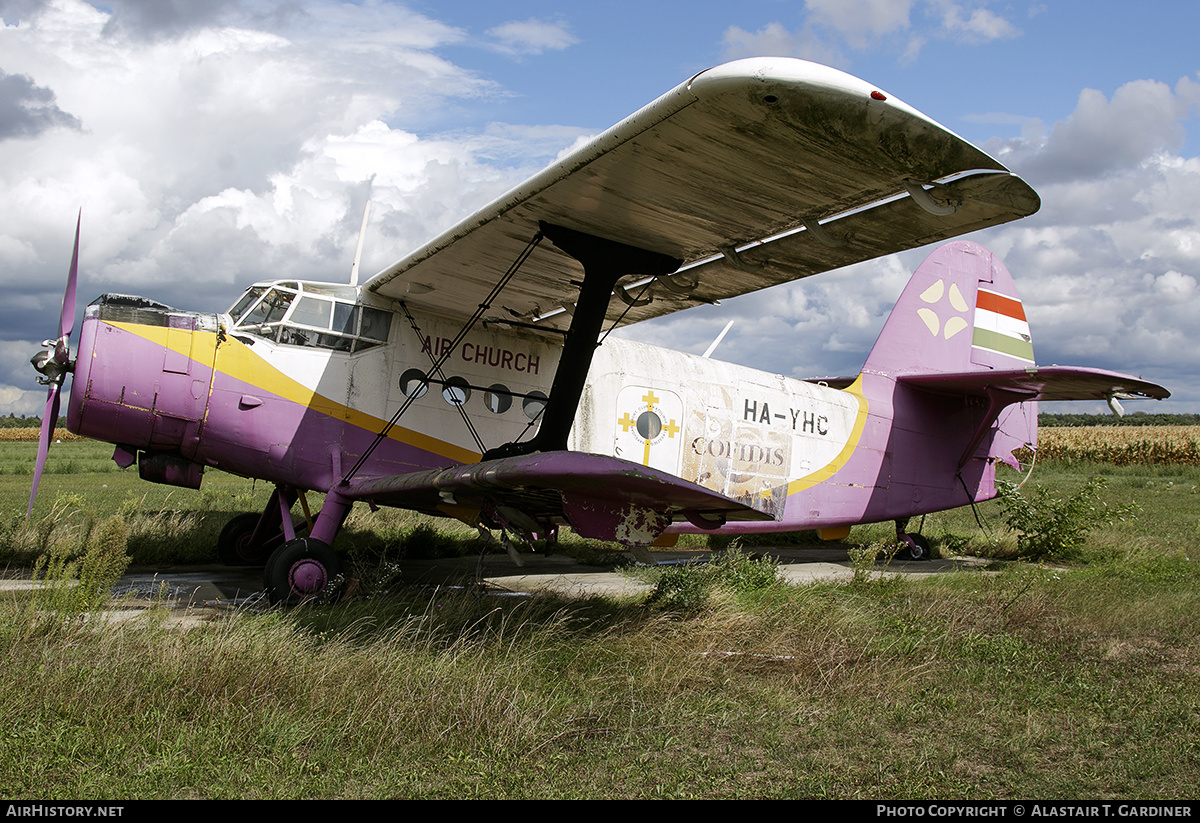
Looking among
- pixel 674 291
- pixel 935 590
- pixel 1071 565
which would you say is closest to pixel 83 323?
pixel 674 291

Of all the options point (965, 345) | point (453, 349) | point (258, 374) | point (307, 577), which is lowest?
point (307, 577)

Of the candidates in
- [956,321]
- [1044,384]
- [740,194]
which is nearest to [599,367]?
[740,194]

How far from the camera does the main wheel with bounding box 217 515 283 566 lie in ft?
30.4

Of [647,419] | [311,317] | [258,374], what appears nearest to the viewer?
[258,374]

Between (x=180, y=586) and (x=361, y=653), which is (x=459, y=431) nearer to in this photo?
(x=180, y=586)

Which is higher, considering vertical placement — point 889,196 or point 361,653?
point 889,196

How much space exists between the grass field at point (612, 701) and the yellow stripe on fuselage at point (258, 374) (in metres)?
1.75

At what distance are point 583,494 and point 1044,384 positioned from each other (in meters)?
7.31

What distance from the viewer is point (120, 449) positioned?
23.8 ft

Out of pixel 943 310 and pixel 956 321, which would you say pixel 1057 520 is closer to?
pixel 956 321

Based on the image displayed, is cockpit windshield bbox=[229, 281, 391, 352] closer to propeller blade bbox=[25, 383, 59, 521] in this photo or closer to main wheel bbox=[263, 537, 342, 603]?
propeller blade bbox=[25, 383, 59, 521]

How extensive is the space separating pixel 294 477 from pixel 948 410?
8.83 meters

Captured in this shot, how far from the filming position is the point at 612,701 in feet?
14.2

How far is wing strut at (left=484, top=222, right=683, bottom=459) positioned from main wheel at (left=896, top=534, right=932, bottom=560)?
267 inches
